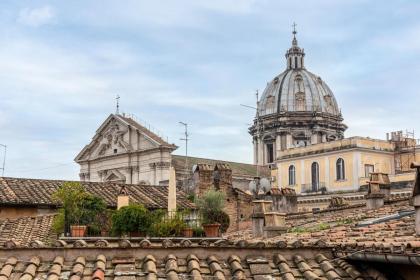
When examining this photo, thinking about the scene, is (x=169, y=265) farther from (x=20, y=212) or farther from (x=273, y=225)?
(x=20, y=212)

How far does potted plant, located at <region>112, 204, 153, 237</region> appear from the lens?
679 inches

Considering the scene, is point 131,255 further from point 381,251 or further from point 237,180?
point 237,180

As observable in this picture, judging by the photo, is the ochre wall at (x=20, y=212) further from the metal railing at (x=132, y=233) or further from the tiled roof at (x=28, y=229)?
the metal railing at (x=132, y=233)

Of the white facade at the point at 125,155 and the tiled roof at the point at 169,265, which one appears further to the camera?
the white facade at the point at 125,155

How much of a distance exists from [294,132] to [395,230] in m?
64.3

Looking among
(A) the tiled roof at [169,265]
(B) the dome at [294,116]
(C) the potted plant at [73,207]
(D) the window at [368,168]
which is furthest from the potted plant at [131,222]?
(B) the dome at [294,116]

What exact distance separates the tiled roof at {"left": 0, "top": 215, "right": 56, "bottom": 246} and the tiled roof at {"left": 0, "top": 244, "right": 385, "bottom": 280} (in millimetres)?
10736

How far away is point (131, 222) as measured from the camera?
56.6 feet

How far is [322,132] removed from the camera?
74.6m

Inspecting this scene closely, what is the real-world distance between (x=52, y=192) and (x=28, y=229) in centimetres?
461

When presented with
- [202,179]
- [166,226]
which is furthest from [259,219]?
[202,179]

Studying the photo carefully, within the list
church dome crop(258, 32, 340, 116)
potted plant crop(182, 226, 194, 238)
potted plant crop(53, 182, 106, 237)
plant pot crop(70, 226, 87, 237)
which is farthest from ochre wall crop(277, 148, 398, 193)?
plant pot crop(70, 226, 87, 237)

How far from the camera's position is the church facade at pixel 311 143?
180 feet

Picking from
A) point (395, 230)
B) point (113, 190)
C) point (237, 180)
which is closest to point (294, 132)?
point (237, 180)
